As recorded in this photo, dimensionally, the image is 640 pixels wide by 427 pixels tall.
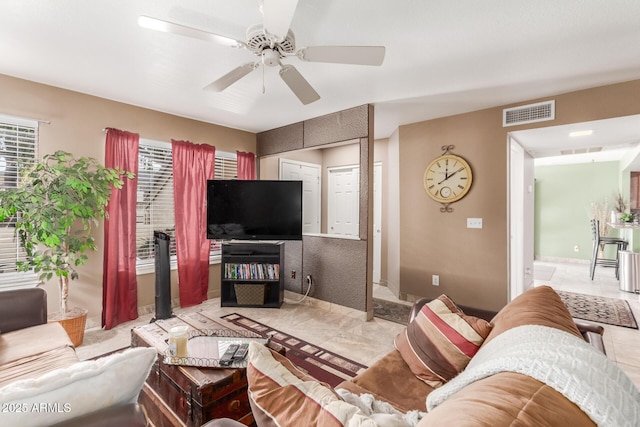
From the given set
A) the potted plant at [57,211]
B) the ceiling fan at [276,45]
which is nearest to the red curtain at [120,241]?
the potted plant at [57,211]

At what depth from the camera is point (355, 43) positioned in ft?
7.13

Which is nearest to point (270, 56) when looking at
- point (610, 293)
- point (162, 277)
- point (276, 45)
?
point (276, 45)

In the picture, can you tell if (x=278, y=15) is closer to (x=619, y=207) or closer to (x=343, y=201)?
(x=343, y=201)

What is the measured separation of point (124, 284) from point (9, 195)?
1.39m

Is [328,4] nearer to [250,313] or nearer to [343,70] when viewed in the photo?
[343,70]

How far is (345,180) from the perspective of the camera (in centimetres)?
557

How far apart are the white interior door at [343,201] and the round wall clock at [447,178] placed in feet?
5.22

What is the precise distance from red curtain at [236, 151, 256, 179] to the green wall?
704 centimetres

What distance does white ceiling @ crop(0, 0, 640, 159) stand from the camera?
1.83 metres

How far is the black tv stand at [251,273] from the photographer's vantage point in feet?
13.0

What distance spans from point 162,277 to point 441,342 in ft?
9.61

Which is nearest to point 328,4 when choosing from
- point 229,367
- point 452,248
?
point 229,367

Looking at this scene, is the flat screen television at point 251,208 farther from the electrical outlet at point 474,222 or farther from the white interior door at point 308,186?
the electrical outlet at point 474,222

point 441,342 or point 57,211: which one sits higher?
point 57,211
